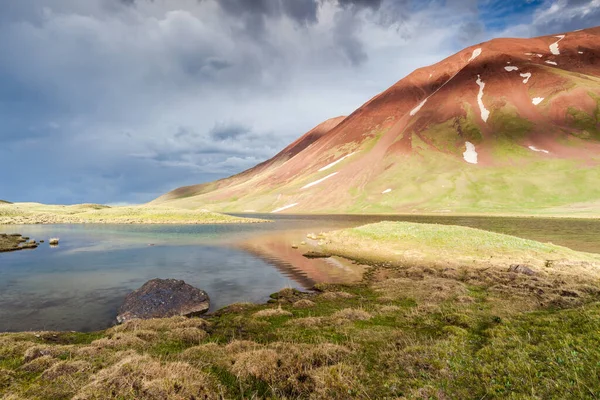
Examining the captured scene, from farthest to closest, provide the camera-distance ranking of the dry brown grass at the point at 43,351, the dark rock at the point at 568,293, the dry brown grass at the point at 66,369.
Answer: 1. the dark rock at the point at 568,293
2. the dry brown grass at the point at 43,351
3. the dry brown grass at the point at 66,369

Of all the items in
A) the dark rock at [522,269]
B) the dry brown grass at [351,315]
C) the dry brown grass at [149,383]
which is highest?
the dry brown grass at [149,383]

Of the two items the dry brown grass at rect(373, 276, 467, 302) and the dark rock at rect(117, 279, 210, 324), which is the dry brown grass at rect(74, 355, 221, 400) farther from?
the dry brown grass at rect(373, 276, 467, 302)

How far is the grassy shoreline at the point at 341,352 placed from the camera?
9258 millimetres

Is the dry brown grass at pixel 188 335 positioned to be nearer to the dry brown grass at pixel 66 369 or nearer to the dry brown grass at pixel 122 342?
the dry brown grass at pixel 122 342

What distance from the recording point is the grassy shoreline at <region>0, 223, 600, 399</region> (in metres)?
9.26

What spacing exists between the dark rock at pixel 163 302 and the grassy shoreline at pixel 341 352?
2379 millimetres

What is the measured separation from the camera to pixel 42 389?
30.9 feet

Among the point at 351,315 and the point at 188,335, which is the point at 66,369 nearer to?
the point at 188,335

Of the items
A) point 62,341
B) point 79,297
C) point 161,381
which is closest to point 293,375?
point 161,381

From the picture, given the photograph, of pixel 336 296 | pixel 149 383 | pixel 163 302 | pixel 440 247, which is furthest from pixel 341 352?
pixel 440 247

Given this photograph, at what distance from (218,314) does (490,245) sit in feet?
114

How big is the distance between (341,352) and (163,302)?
45.8 ft

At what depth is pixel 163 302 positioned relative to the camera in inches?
820

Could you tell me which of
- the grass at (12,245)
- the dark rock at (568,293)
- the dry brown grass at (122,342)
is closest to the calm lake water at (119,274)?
the grass at (12,245)
